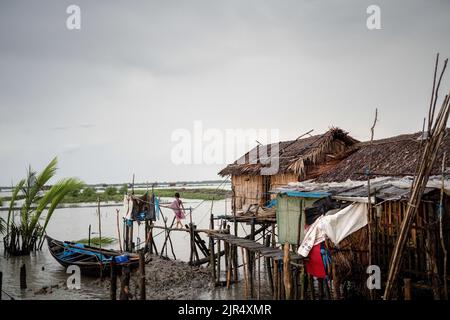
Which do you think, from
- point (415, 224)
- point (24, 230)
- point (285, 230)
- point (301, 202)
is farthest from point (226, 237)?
point (24, 230)

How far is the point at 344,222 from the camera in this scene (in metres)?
8.00

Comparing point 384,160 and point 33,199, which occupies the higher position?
point 384,160

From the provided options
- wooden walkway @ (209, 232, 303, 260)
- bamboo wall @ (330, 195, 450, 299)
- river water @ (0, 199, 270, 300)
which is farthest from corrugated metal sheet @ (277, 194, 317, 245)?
river water @ (0, 199, 270, 300)

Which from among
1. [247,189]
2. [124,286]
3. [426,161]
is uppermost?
[426,161]

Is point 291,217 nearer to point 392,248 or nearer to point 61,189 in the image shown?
point 392,248

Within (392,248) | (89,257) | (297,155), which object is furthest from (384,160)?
(89,257)

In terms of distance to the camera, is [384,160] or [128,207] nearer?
[384,160]

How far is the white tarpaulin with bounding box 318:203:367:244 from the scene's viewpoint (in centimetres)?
787

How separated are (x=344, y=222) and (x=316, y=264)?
125cm

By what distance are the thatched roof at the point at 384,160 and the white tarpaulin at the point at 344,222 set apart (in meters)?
3.21

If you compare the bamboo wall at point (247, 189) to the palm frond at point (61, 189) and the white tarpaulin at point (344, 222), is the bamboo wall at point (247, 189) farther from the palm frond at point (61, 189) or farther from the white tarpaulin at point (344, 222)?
the palm frond at point (61, 189)

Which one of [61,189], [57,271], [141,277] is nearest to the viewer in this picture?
[141,277]

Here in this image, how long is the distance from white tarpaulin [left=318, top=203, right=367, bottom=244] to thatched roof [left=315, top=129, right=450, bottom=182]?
3.21m

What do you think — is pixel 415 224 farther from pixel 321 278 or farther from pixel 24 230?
pixel 24 230
